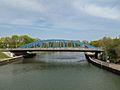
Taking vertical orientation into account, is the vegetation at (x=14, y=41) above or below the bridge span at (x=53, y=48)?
above

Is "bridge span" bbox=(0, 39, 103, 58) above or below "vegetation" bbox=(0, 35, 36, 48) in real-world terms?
below

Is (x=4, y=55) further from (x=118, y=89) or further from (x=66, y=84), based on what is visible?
(x=118, y=89)

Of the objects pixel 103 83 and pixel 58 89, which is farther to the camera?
pixel 103 83

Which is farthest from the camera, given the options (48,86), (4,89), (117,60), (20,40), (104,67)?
(20,40)

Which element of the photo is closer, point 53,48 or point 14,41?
point 53,48

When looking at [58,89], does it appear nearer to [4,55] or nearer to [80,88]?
[80,88]

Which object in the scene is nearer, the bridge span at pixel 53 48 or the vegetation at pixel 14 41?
the bridge span at pixel 53 48

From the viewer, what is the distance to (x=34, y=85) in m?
22.4

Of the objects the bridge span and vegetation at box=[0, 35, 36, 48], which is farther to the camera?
vegetation at box=[0, 35, 36, 48]

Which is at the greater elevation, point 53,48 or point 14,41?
point 14,41

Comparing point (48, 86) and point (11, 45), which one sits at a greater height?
point (11, 45)

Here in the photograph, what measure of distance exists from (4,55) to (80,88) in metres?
38.7

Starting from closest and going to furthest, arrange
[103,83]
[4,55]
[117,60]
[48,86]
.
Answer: [48,86]
[103,83]
[117,60]
[4,55]

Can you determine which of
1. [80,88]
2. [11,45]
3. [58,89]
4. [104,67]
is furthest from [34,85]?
[11,45]
